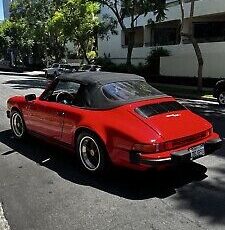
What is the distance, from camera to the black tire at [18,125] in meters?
7.96

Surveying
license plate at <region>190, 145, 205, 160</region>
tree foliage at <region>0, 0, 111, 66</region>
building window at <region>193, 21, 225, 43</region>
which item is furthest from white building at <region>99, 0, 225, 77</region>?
license plate at <region>190, 145, 205, 160</region>

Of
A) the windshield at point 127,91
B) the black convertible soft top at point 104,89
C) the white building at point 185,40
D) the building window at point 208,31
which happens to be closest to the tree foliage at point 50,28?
the white building at point 185,40

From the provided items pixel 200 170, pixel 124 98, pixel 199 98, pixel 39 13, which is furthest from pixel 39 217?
pixel 39 13

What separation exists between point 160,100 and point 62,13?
30.5 m

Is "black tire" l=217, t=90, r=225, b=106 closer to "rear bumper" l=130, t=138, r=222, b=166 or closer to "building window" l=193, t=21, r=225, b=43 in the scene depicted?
"rear bumper" l=130, t=138, r=222, b=166

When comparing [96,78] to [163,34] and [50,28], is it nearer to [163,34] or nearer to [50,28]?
[163,34]

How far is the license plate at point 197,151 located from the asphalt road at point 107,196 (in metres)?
0.38

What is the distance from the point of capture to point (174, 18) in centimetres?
2905

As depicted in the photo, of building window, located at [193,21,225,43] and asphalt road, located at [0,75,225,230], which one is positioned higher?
building window, located at [193,21,225,43]

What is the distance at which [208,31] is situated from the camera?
95.5 feet

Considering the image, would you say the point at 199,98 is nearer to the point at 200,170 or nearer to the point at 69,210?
the point at 200,170

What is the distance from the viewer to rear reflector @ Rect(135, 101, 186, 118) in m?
5.74

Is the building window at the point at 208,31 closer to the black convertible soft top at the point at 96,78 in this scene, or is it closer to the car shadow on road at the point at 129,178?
the black convertible soft top at the point at 96,78

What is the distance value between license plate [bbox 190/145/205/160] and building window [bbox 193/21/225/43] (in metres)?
23.3
